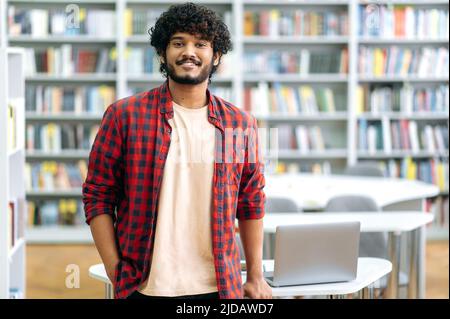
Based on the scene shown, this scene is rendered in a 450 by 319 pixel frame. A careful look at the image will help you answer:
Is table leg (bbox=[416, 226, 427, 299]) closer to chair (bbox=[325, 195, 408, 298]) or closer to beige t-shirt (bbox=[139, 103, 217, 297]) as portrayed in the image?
chair (bbox=[325, 195, 408, 298])

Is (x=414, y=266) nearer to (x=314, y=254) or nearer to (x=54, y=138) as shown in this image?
(x=314, y=254)

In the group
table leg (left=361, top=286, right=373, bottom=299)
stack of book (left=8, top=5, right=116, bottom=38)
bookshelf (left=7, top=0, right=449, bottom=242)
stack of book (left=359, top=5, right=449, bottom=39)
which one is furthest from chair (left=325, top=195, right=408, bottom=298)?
stack of book (left=8, top=5, right=116, bottom=38)

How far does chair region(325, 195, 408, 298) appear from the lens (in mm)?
4344

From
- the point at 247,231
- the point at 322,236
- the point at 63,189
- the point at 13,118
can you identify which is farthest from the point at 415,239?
the point at 63,189

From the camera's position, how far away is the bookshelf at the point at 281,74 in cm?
710

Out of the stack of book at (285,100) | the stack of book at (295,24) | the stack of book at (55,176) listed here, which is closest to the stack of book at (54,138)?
the stack of book at (55,176)

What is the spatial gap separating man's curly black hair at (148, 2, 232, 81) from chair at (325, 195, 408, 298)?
2275mm

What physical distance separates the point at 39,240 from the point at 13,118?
3311 mm

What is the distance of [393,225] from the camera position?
399 centimetres

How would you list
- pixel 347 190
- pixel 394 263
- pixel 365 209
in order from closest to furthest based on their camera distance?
pixel 394 263, pixel 365 209, pixel 347 190

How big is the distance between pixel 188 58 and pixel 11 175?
2.30 m

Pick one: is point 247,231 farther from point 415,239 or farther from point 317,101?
point 317,101

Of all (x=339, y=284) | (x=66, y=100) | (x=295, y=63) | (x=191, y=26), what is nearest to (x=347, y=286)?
(x=339, y=284)

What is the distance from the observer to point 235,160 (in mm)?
2156
